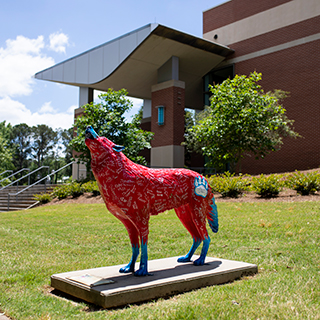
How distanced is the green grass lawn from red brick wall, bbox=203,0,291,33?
18.8m

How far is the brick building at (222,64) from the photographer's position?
21.9 metres

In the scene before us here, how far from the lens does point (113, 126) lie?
19.1 meters

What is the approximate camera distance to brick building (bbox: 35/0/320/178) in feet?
71.7

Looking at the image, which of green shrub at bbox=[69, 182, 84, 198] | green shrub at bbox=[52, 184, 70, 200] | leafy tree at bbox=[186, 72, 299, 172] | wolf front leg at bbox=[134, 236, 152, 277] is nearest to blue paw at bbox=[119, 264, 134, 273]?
wolf front leg at bbox=[134, 236, 152, 277]

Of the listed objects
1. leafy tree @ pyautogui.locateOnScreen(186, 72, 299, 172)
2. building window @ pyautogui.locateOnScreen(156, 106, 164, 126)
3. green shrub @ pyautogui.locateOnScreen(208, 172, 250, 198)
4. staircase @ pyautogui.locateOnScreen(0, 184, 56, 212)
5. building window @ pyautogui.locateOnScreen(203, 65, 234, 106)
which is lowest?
staircase @ pyautogui.locateOnScreen(0, 184, 56, 212)

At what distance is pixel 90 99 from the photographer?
29781 mm

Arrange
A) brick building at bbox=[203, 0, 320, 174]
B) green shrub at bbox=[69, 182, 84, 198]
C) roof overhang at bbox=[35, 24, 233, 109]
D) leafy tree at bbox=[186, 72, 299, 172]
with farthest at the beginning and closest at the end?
roof overhang at bbox=[35, 24, 233, 109], brick building at bbox=[203, 0, 320, 174], green shrub at bbox=[69, 182, 84, 198], leafy tree at bbox=[186, 72, 299, 172]

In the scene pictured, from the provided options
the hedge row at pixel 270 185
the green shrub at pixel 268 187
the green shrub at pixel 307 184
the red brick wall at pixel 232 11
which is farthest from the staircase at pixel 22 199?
the red brick wall at pixel 232 11

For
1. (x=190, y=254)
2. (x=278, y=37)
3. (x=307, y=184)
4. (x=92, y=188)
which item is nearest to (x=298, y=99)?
(x=278, y=37)

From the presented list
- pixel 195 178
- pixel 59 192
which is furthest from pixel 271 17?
pixel 195 178

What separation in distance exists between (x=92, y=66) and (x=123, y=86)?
11.0ft

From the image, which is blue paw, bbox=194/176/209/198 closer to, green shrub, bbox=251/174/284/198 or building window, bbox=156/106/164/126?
green shrub, bbox=251/174/284/198

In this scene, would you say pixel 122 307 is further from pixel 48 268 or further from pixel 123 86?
pixel 123 86

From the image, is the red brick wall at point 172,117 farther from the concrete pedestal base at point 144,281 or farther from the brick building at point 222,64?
the concrete pedestal base at point 144,281
